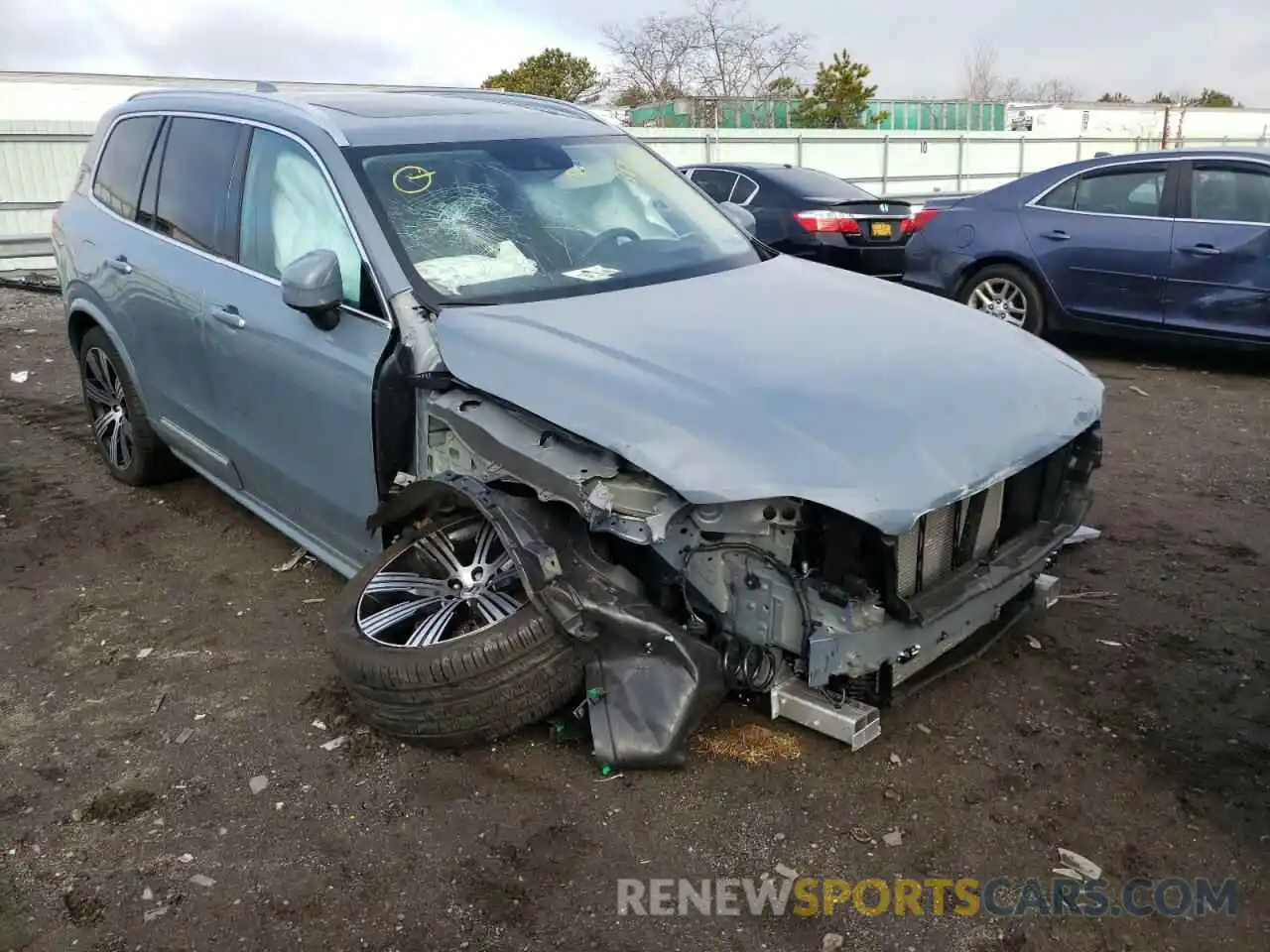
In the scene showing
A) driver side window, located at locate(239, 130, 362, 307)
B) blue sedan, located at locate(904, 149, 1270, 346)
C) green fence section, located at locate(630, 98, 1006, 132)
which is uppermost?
green fence section, located at locate(630, 98, 1006, 132)

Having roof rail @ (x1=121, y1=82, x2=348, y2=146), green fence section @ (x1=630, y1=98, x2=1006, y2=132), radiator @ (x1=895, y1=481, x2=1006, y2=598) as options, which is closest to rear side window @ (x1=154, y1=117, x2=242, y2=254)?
roof rail @ (x1=121, y1=82, x2=348, y2=146)

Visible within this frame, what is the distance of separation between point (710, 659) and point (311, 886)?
47.9 inches

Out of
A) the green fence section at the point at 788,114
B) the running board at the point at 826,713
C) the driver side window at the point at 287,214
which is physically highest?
the green fence section at the point at 788,114

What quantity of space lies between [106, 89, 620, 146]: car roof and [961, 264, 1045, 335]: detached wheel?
4.47 meters

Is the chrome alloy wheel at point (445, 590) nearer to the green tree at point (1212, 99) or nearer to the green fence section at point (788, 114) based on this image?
the green fence section at point (788, 114)

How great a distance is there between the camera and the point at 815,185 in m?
10.8

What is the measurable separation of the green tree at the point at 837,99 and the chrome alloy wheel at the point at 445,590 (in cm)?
3166

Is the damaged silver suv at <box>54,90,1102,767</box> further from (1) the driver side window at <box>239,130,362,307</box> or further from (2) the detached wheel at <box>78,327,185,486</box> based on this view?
(2) the detached wheel at <box>78,327,185,486</box>

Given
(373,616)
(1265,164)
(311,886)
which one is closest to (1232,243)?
(1265,164)

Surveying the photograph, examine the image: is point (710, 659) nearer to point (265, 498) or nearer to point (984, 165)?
point (265, 498)

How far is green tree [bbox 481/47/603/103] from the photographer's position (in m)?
38.6

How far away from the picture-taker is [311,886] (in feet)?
9.14

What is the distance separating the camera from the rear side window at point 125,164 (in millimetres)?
5105

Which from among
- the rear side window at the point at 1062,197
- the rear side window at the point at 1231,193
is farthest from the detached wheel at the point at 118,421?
the rear side window at the point at 1231,193
